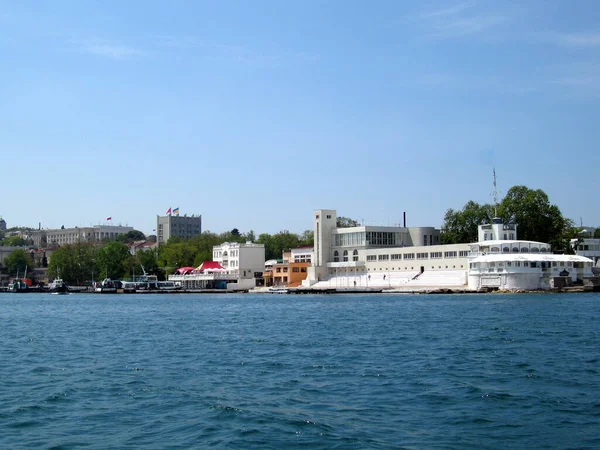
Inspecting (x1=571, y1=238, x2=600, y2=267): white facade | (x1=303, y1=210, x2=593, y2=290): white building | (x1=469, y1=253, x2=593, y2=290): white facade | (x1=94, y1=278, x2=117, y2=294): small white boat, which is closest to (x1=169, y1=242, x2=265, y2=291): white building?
(x1=94, y1=278, x2=117, y2=294): small white boat

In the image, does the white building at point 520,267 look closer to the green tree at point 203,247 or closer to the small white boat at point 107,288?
the small white boat at point 107,288

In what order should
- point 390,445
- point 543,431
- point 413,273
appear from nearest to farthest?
point 390,445, point 543,431, point 413,273

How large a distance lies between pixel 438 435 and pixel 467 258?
90123 millimetres

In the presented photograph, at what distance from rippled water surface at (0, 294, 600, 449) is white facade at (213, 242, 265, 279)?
9851 centimetres

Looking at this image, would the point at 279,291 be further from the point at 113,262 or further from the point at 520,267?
the point at 113,262

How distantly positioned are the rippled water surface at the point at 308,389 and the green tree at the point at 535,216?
2933 inches

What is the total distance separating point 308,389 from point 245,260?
119 metres

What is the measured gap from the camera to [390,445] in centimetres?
1620

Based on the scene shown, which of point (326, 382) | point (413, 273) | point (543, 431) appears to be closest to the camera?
point (543, 431)

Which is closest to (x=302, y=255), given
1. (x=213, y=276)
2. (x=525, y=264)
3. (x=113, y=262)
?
(x=213, y=276)

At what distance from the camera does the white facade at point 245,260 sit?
141 m

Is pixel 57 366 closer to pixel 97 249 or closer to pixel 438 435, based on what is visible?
pixel 438 435

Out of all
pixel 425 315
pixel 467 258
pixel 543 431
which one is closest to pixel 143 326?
pixel 425 315

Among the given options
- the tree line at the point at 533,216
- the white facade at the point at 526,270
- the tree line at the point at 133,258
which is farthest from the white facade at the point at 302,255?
the white facade at the point at 526,270
